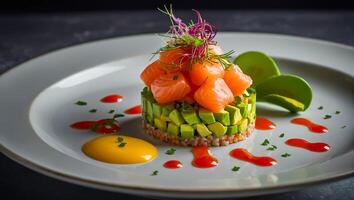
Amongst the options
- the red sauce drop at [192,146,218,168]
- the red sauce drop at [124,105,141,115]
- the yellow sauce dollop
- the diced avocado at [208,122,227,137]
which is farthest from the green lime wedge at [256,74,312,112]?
the yellow sauce dollop

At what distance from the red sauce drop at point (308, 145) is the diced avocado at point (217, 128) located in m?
0.40

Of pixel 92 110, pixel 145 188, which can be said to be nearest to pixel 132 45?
pixel 92 110

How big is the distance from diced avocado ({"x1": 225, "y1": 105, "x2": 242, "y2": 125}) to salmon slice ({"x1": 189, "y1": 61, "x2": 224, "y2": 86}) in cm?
20

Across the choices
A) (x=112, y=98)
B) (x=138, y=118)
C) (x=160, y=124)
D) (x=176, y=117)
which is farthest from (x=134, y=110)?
(x=176, y=117)

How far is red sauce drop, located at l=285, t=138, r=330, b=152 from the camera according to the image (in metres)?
4.06

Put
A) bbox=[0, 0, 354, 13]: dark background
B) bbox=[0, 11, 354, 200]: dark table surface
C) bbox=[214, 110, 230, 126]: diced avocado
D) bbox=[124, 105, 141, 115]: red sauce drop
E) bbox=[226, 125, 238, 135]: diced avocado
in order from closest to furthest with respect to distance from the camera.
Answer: bbox=[214, 110, 230, 126]: diced avocado, bbox=[226, 125, 238, 135]: diced avocado, bbox=[124, 105, 141, 115]: red sauce drop, bbox=[0, 11, 354, 200]: dark table surface, bbox=[0, 0, 354, 13]: dark background

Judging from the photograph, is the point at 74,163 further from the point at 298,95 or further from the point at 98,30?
the point at 98,30

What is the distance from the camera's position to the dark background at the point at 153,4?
688cm

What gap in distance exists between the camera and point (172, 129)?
13.5 ft

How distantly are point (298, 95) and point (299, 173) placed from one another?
1192mm

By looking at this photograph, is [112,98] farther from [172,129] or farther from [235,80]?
[235,80]

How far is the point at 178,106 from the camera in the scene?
4.05 meters

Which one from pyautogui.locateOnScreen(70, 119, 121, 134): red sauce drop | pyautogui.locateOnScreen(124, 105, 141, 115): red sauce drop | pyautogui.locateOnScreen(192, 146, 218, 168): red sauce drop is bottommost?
pyautogui.locateOnScreen(192, 146, 218, 168): red sauce drop

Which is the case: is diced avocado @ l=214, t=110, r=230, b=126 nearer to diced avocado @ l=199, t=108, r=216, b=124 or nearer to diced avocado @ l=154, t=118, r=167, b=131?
diced avocado @ l=199, t=108, r=216, b=124
